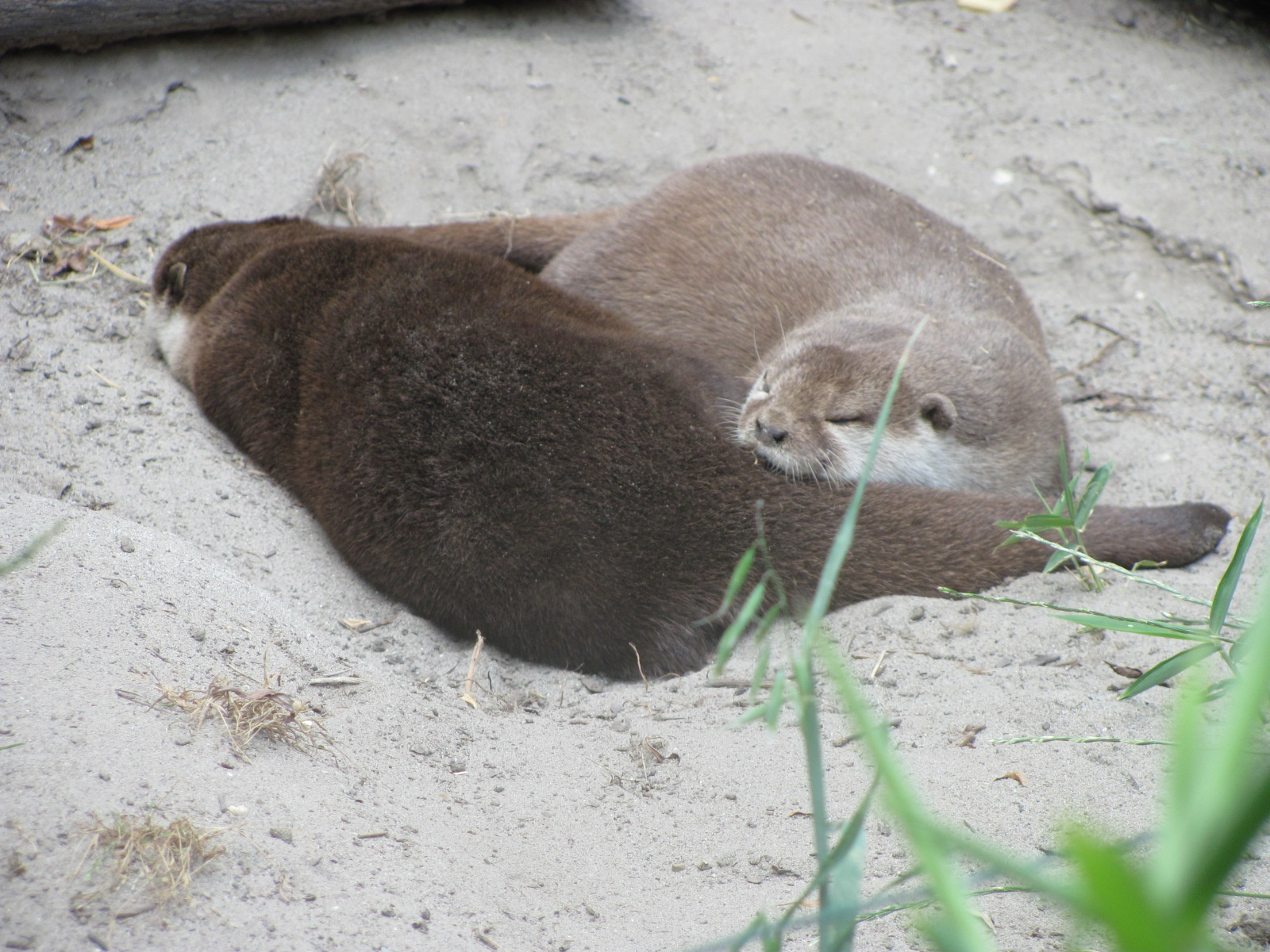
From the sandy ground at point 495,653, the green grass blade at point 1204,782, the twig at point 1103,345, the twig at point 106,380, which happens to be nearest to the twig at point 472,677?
the sandy ground at point 495,653

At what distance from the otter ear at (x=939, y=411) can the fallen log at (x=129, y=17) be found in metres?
2.98

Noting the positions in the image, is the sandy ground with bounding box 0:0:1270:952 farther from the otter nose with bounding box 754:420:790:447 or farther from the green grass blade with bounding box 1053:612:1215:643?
the otter nose with bounding box 754:420:790:447

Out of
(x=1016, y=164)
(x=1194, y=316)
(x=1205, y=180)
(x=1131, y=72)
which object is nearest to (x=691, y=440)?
(x=1194, y=316)

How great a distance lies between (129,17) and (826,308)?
276 cm

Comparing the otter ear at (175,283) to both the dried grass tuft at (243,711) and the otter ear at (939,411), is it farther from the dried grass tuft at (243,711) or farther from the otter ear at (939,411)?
the otter ear at (939,411)

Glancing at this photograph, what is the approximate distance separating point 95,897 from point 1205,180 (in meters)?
4.94

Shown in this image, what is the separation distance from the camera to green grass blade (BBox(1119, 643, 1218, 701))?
1.40 meters

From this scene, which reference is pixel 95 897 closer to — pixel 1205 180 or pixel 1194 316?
pixel 1194 316

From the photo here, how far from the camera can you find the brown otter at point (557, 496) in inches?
94.0

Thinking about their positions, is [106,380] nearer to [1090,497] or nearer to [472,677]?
[472,677]

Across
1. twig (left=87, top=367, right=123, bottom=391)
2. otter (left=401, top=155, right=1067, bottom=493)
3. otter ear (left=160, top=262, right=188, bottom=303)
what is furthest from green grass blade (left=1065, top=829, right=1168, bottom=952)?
otter ear (left=160, top=262, right=188, bottom=303)

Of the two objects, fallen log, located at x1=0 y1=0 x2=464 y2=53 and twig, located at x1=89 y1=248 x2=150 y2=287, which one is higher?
fallen log, located at x1=0 y1=0 x2=464 y2=53

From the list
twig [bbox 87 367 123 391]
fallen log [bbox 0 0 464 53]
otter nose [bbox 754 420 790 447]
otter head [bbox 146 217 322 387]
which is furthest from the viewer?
fallen log [bbox 0 0 464 53]

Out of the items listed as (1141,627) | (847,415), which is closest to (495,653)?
(847,415)
